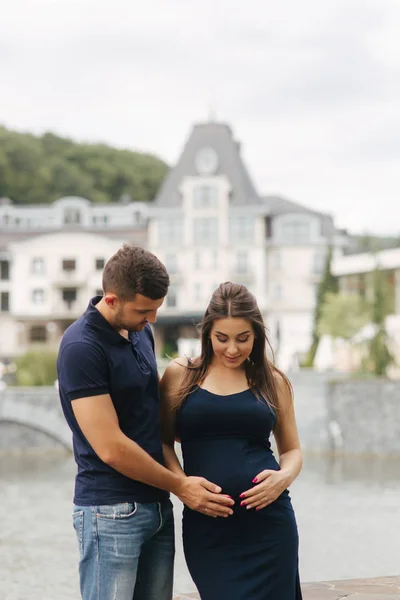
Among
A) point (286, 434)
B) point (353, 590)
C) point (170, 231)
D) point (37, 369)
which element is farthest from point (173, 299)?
point (286, 434)

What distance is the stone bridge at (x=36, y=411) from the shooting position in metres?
26.5

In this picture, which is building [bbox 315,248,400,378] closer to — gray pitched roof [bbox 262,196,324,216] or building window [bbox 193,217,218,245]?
gray pitched roof [bbox 262,196,324,216]

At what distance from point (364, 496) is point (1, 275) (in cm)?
3875

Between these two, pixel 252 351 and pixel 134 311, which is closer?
pixel 134 311

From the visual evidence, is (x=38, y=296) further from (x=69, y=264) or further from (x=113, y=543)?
(x=113, y=543)

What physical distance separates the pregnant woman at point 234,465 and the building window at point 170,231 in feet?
157

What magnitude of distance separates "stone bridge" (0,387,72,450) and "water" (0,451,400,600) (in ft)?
5.24

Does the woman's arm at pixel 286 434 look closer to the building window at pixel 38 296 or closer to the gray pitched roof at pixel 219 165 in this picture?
the gray pitched roof at pixel 219 165

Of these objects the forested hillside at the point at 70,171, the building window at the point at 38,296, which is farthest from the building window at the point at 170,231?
the forested hillside at the point at 70,171

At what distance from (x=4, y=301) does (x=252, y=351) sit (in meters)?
51.7

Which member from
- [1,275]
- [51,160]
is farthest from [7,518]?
[51,160]

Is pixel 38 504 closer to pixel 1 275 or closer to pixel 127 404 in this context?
pixel 127 404

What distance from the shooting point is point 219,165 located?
51.3 m

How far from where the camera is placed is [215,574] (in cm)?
359
